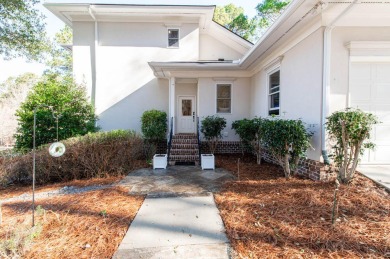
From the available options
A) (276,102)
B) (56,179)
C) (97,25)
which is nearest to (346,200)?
(276,102)

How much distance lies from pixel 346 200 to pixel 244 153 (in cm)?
589

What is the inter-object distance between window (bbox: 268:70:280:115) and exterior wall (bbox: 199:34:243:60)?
451 centimetres

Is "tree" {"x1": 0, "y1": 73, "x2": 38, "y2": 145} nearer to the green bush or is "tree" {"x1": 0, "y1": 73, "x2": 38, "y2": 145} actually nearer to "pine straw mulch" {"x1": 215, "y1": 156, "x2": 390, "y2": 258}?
the green bush

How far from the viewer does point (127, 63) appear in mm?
10570

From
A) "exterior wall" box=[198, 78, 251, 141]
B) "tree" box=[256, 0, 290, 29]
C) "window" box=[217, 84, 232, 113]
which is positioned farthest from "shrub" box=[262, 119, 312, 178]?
"tree" box=[256, 0, 290, 29]

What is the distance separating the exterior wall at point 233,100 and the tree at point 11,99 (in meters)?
16.0

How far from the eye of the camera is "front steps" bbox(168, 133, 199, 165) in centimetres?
780


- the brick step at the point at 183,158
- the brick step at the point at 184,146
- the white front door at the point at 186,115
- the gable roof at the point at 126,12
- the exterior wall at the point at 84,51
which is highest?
the gable roof at the point at 126,12

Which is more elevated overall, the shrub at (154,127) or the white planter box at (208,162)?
the shrub at (154,127)

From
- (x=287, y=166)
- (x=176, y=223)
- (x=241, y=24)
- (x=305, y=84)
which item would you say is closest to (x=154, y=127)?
(x=287, y=166)

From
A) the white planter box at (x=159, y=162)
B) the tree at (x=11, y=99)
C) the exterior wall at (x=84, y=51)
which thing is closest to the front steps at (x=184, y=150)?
the white planter box at (x=159, y=162)

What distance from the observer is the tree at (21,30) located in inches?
391

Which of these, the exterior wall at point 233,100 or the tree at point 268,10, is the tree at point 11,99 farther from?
the tree at point 268,10

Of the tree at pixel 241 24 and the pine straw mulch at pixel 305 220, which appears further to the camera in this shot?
the tree at pixel 241 24
